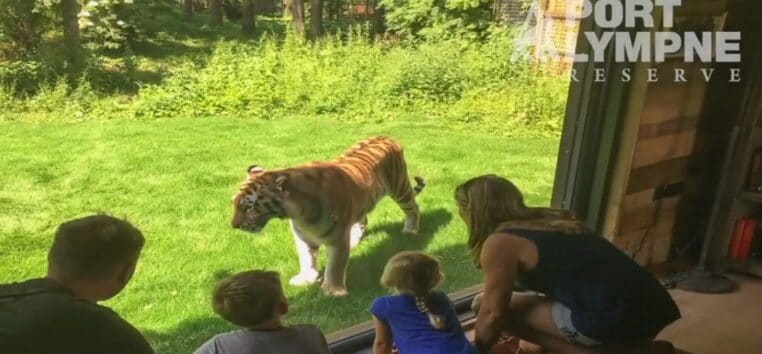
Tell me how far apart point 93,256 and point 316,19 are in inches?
51.4

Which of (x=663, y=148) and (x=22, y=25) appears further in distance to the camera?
(x=663, y=148)

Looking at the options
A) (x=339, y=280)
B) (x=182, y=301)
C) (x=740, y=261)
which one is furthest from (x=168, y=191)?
(x=740, y=261)

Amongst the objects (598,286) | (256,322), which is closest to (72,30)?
(256,322)

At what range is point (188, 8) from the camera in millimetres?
2340

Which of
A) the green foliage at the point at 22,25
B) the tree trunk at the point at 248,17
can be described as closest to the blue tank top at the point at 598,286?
the tree trunk at the point at 248,17

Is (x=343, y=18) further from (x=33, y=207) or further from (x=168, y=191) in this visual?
(x=33, y=207)

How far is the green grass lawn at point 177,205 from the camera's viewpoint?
7.00 feet

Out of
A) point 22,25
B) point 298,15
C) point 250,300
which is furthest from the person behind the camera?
point 298,15

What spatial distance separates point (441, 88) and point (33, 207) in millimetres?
1620

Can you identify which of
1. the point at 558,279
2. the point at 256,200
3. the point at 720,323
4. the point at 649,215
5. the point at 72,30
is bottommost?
the point at 720,323

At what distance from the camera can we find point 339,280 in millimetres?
2732

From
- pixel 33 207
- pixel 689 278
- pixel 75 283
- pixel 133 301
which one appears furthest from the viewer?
pixel 689 278

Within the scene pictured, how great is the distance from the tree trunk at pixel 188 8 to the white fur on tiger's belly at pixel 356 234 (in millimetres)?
919

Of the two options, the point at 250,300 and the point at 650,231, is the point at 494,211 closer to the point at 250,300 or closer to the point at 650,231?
the point at 250,300
